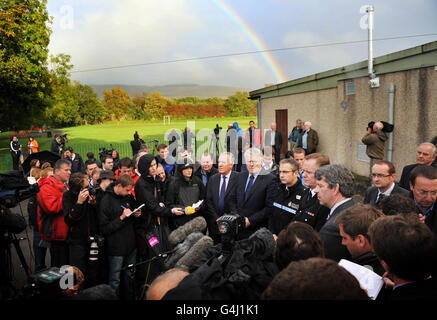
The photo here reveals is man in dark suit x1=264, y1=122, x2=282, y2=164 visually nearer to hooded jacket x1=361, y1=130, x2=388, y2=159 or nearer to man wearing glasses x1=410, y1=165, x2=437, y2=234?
hooded jacket x1=361, y1=130, x2=388, y2=159

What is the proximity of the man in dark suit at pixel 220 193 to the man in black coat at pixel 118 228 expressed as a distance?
115 centimetres

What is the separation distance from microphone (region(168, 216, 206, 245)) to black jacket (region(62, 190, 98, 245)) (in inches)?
59.9

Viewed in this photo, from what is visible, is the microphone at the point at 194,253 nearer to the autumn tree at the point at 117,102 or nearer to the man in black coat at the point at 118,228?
the man in black coat at the point at 118,228

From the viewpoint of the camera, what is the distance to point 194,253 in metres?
2.16

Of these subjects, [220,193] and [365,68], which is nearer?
[220,193]

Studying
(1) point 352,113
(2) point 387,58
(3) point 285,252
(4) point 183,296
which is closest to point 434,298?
(3) point 285,252

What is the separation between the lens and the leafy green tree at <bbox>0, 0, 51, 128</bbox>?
15836 mm

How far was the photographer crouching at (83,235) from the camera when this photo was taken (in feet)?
11.7

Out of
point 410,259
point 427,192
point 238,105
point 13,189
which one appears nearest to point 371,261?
point 410,259

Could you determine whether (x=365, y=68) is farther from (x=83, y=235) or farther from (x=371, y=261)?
(x=83, y=235)

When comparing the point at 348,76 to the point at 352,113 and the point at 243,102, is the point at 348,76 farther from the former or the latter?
the point at 243,102

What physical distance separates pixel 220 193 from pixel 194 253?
241 cm

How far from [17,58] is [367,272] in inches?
758

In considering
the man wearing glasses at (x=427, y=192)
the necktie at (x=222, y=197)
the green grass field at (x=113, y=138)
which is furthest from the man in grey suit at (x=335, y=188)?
the green grass field at (x=113, y=138)
